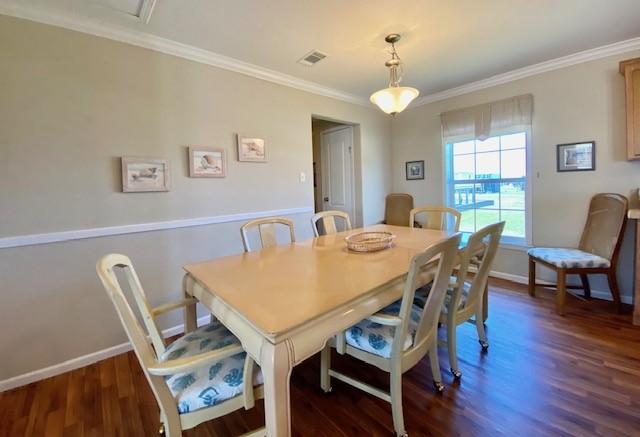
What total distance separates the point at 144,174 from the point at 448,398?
102 inches

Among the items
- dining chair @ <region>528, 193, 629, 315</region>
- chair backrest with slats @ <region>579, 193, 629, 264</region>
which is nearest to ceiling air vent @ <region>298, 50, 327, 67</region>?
dining chair @ <region>528, 193, 629, 315</region>

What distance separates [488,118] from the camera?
11.5ft

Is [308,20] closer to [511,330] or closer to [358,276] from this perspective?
[358,276]

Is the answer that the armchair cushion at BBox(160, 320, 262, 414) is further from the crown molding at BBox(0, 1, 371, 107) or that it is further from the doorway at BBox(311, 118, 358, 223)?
the doorway at BBox(311, 118, 358, 223)

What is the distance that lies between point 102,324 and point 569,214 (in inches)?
175

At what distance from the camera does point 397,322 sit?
124 centimetres

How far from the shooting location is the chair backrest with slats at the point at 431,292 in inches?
47.3

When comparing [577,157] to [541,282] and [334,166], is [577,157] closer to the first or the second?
[541,282]

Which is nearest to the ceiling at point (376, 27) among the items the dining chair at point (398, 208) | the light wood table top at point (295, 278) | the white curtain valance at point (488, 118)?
the white curtain valance at point (488, 118)

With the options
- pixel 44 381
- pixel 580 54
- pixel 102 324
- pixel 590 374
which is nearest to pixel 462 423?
pixel 590 374

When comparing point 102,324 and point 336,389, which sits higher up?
point 102,324

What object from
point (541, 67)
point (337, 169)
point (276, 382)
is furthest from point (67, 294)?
point (541, 67)

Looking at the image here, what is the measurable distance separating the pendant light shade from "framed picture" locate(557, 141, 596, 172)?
79.4 inches

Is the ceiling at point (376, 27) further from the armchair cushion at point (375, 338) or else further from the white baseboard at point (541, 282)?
the white baseboard at point (541, 282)
